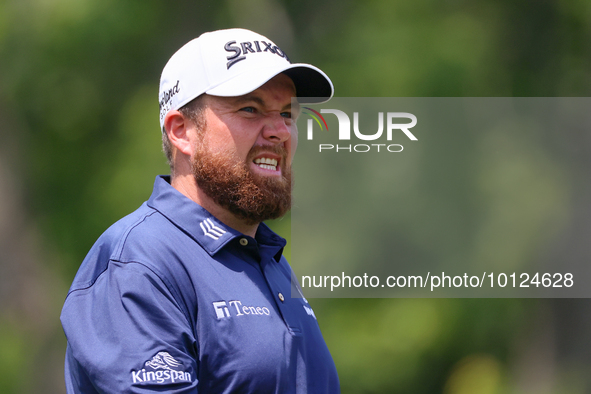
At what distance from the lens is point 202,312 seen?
1.46 metres

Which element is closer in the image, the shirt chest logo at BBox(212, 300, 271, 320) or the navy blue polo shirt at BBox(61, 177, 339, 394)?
the navy blue polo shirt at BBox(61, 177, 339, 394)

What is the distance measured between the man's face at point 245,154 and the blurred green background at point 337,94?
4429mm

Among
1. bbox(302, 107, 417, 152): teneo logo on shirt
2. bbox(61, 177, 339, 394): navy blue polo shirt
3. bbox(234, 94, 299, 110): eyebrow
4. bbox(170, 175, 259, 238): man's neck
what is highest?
bbox(302, 107, 417, 152): teneo logo on shirt

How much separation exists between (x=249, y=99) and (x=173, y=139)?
275 millimetres

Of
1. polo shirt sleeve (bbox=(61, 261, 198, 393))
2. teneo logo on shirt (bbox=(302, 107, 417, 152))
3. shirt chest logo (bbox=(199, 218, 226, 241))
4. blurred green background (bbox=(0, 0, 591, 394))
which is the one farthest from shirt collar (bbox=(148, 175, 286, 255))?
blurred green background (bbox=(0, 0, 591, 394))

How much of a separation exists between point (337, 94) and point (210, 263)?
533 cm

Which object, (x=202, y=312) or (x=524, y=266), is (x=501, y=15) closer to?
(x=524, y=266)

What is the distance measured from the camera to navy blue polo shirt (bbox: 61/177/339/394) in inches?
52.9

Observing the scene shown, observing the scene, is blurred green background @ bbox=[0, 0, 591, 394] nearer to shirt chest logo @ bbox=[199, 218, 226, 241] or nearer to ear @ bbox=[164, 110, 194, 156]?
ear @ bbox=[164, 110, 194, 156]

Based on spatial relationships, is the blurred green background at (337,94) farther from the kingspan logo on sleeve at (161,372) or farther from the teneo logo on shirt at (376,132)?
the kingspan logo on sleeve at (161,372)

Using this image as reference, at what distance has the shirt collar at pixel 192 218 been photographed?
164 centimetres

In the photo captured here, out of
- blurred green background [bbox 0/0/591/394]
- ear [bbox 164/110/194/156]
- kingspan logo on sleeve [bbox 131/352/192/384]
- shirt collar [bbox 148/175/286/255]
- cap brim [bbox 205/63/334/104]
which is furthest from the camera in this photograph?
blurred green background [bbox 0/0/591/394]

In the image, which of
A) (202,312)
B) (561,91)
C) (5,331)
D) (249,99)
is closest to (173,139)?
(249,99)

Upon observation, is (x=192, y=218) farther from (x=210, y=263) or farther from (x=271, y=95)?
(x=271, y=95)
